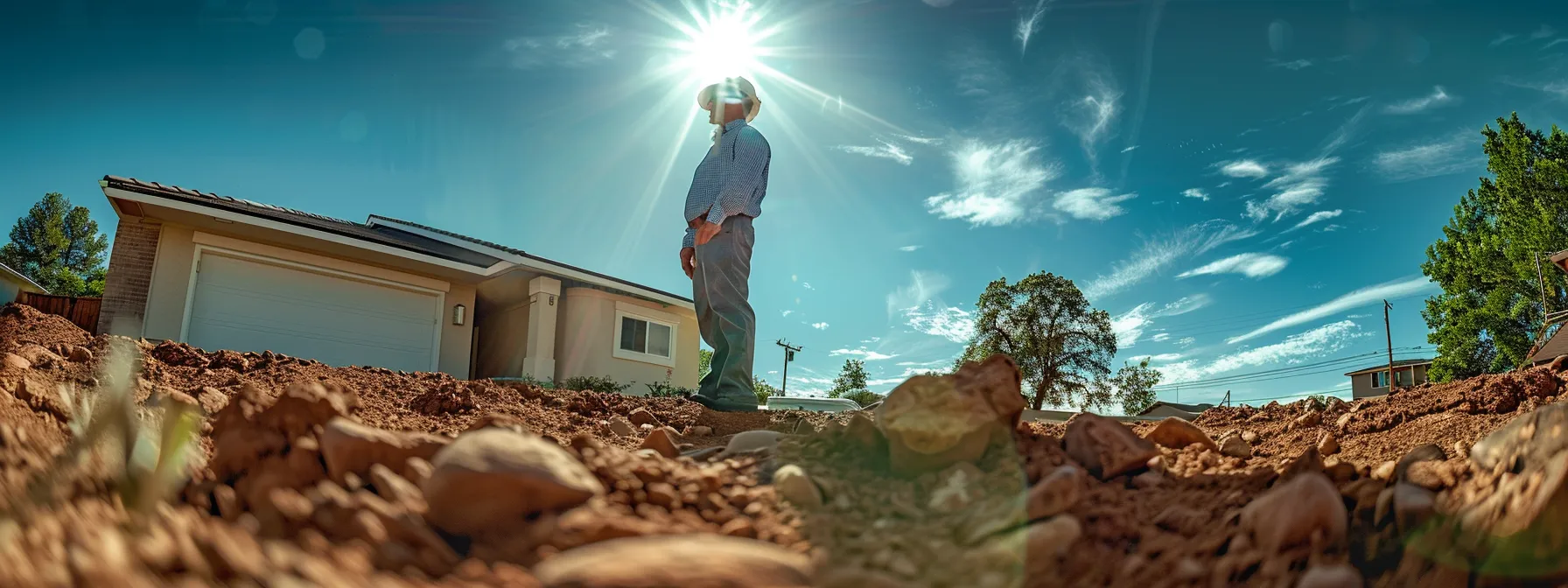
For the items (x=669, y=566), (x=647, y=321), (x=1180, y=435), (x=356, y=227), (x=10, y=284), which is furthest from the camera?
(x=10, y=284)

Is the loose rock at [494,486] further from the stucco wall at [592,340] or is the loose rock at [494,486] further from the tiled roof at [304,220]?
the stucco wall at [592,340]

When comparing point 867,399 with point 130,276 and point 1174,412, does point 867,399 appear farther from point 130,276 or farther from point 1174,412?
point 130,276

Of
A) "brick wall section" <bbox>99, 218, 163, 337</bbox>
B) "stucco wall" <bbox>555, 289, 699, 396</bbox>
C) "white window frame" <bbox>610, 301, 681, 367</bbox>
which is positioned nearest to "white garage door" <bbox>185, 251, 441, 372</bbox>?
"brick wall section" <bbox>99, 218, 163, 337</bbox>

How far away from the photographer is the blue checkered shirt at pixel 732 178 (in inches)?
212

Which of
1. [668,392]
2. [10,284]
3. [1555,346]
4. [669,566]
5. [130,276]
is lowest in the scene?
[669,566]

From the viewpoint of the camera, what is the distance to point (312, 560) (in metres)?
1.07

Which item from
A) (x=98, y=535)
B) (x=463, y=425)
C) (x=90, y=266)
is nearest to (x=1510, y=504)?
(x=98, y=535)

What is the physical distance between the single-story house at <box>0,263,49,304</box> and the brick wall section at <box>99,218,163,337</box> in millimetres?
10017

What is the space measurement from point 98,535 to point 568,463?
0.75m

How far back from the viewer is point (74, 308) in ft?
33.7

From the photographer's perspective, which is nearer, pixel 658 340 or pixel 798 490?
pixel 798 490

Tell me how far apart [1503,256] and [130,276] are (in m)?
32.9

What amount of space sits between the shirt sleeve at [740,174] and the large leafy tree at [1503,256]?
25080 millimetres

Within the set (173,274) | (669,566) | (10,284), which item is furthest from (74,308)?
(669,566)
